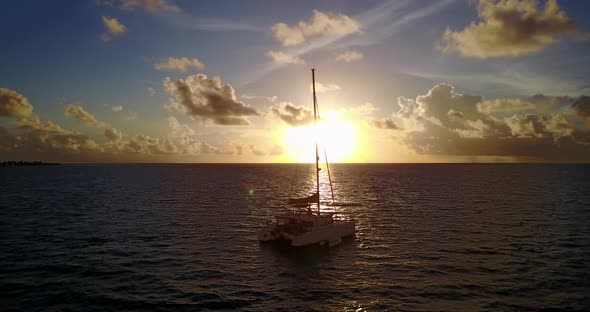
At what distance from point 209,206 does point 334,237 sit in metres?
39.0

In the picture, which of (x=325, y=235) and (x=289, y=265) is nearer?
(x=289, y=265)

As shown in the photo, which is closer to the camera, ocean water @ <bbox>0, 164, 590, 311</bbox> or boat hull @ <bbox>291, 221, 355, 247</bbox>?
ocean water @ <bbox>0, 164, 590, 311</bbox>

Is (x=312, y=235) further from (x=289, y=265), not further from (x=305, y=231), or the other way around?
(x=289, y=265)

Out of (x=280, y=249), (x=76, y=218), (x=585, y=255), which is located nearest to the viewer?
(x=585, y=255)

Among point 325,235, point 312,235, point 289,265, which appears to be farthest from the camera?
point 325,235

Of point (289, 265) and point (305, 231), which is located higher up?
point (305, 231)

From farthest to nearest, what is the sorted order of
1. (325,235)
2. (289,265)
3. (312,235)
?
(325,235), (312,235), (289,265)

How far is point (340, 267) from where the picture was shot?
1293 inches

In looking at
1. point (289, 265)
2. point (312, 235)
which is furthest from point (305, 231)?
point (289, 265)

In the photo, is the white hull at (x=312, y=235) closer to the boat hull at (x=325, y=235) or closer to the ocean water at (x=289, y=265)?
the boat hull at (x=325, y=235)

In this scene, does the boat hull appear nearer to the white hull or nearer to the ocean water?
the white hull

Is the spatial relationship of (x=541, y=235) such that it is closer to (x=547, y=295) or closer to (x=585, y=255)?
(x=585, y=255)

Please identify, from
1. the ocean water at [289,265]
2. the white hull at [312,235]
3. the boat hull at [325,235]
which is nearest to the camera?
the ocean water at [289,265]

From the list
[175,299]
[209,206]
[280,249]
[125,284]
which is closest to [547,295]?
[280,249]
